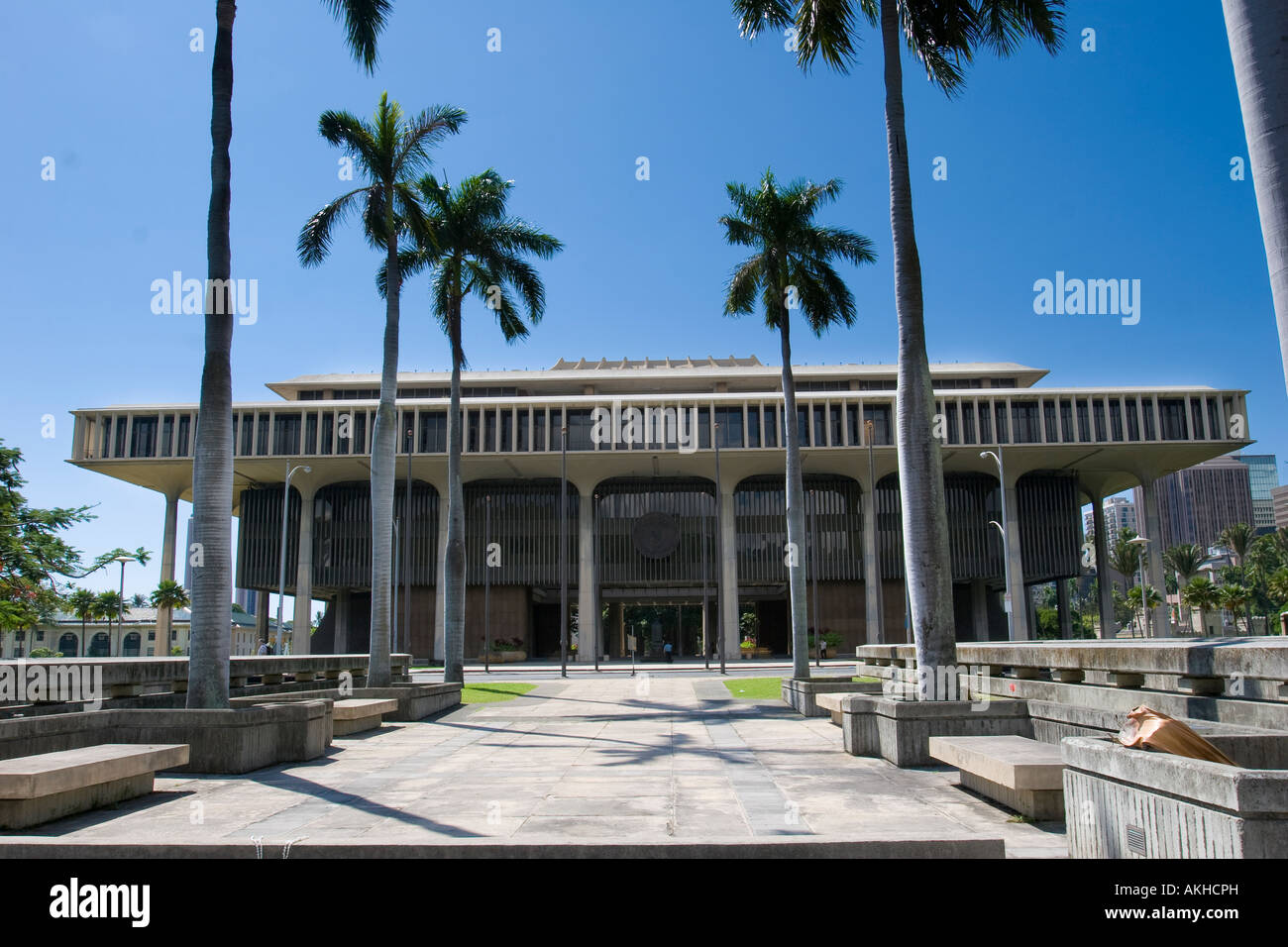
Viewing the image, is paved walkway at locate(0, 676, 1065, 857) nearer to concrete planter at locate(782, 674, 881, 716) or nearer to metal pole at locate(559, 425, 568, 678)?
concrete planter at locate(782, 674, 881, 716)

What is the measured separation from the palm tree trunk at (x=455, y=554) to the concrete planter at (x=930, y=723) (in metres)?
13.7

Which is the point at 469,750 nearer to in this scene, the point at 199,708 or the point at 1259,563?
the point at 199,708

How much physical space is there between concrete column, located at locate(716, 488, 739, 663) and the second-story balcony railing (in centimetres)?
529

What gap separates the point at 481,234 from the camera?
2466cm

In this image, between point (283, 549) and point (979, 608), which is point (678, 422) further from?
point (979, 608)

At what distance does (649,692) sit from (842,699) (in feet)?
48.2

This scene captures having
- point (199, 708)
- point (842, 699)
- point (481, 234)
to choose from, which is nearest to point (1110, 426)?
point (481, 234)

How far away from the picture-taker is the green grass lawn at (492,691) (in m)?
23.0

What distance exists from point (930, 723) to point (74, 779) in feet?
28.0

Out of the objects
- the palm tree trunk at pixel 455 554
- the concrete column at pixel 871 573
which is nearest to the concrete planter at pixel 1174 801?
the palm tree trunk at pixel 455 554

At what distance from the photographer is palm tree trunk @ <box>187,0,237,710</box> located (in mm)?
10953

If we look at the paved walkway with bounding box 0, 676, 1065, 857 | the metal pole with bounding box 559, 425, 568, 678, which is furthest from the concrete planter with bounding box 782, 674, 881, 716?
the metal pole with bounding box 559, 425, 568, 678

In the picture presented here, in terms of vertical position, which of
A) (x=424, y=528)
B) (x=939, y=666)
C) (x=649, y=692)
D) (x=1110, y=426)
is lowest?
(x=649, y=692)

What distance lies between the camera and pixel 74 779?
7371 millimetres
